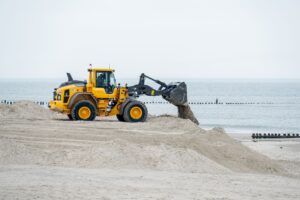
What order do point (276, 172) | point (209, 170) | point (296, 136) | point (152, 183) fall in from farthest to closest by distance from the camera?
point (296, 136) < point (276, 172) < point (209, 170) < point (152, 183)

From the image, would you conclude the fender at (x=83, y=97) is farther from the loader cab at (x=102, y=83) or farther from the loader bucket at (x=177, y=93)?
the loader bucket at (x=177, y=93)

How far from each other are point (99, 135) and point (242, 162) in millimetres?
5171

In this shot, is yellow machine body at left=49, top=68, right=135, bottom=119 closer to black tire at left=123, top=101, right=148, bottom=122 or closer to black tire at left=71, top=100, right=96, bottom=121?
black tire at left=71, top=100, right=96, bottom=121

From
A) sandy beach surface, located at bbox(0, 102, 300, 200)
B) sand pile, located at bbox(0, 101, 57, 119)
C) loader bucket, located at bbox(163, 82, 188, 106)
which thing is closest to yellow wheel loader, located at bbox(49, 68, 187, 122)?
loader bucket, located at bbox(163, 82, 188, 106)

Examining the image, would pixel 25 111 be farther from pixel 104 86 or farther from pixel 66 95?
pixel 104 86

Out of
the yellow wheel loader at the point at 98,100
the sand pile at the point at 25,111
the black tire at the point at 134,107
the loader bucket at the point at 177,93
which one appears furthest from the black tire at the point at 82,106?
the sand pile at the point at 25,111

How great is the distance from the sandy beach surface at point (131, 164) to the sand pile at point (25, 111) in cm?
627

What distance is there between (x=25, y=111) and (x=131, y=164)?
17614 mm

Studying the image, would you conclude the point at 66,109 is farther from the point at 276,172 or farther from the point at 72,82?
the point at 276,172

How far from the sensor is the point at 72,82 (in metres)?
31.9

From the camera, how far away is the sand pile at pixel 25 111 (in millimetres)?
34078

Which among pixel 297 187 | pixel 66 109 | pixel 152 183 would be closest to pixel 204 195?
pixel 152 183

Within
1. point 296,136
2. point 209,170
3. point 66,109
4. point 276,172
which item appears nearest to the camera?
point 209,170

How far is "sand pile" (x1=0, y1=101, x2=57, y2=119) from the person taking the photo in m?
34.1
